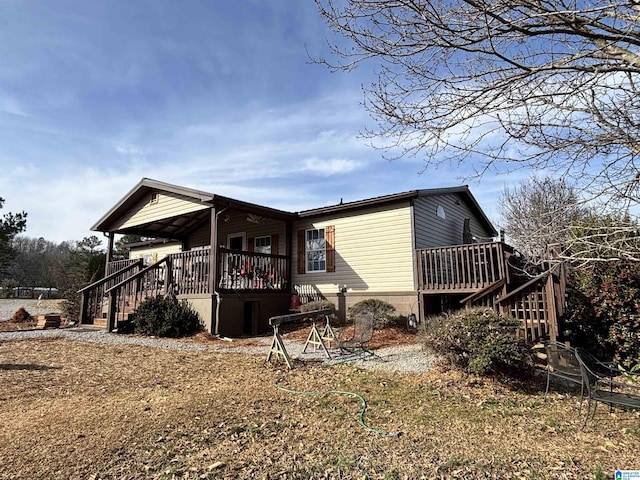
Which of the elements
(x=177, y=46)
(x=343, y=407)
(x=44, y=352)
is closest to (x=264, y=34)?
(x=177, y=46)

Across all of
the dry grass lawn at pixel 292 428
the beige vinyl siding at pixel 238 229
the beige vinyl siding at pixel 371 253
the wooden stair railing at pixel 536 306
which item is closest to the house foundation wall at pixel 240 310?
the beige vinyl siding at pixel 371 253

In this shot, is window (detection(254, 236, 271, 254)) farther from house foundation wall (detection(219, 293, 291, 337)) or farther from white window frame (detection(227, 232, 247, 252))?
house foundation wall (detection(219, 293, 291, 337))

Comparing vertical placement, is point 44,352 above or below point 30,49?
below

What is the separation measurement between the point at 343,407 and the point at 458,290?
6374 mm

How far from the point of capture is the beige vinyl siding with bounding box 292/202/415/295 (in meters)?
11.4

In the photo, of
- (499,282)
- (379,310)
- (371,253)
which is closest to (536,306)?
(499,282)

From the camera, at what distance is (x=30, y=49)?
778 centimetres

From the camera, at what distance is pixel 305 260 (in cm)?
1338

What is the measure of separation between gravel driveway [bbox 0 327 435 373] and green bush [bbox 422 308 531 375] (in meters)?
0.67

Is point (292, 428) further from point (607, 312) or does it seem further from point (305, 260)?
point (305, 260)

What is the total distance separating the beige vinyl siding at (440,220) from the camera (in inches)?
462

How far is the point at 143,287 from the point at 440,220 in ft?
34.0

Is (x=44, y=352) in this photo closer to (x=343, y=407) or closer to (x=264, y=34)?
(x=343, y=407)

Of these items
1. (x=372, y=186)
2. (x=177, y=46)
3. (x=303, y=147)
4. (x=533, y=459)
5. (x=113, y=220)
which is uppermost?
(x=177, y=46)
